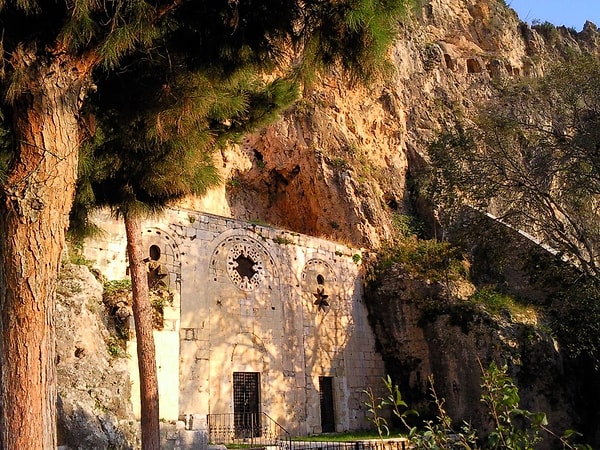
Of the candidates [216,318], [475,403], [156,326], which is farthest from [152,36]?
[475,403]

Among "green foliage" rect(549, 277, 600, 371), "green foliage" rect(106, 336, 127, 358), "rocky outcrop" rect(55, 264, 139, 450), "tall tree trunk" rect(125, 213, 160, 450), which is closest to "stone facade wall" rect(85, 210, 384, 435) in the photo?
"green foliage" rect(106, 336, 127, 358)


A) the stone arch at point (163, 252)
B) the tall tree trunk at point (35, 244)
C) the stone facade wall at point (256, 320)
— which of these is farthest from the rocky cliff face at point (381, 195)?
the tall tree trunk at point (35, 244)

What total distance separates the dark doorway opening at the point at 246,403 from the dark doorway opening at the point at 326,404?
2.26 metres

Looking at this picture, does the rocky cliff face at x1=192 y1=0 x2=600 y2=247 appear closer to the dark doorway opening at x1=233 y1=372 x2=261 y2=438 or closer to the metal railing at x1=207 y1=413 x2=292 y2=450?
the dark doorway opening at x1=233 y1=372 x2=261 y2=438

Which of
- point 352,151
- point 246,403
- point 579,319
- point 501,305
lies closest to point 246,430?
point 246,403

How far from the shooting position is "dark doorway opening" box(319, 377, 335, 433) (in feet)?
51.8

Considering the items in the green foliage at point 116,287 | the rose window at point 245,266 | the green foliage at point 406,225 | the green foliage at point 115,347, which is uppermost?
the green foliage at point 406,225

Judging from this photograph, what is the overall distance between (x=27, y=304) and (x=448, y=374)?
13132mm

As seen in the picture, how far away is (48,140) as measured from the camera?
200 inches

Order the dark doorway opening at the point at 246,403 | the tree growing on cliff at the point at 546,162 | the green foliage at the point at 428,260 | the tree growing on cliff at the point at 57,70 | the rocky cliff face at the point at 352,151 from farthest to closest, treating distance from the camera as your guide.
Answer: the rocky cliff face at the point at 352,151
the green foliage at the point at 428,260
the tree growing on cliff at the point at 546,162
the dark doorway opening at the point at 246,403
the tree growing on cliff at the point at 57,70

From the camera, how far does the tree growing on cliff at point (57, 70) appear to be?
459 centimetres

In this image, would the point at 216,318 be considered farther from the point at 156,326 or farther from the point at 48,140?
the point at 48,140

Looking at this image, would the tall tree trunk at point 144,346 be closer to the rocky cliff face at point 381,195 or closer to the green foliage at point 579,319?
the rocky cliff face at point 381,195

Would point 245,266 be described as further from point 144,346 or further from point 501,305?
point 501,305
